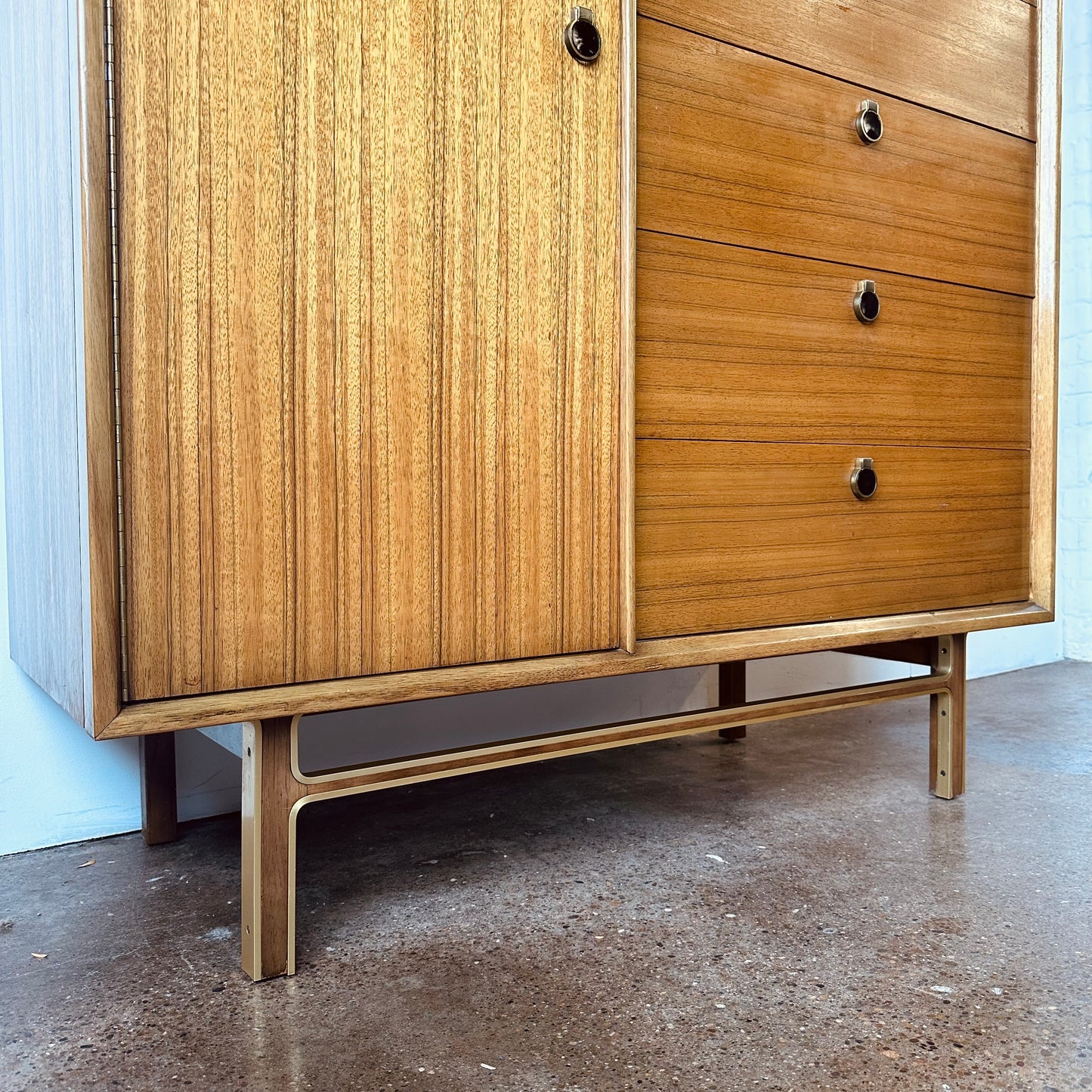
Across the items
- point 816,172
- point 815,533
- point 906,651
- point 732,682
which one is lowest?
point 732,682

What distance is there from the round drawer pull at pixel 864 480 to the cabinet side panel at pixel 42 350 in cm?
90

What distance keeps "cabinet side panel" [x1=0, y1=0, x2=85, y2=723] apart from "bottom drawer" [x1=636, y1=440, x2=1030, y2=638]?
563 millimetres

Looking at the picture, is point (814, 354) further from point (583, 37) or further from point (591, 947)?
point (591, 947)

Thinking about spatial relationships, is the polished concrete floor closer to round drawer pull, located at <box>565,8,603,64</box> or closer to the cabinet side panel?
the cabinet side panel

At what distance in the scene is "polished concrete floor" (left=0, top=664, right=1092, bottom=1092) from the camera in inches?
31.2

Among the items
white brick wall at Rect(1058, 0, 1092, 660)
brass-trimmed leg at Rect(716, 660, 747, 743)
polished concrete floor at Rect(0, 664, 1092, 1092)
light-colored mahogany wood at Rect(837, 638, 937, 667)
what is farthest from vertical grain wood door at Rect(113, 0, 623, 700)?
white brick wall at Rect(1058, 0, 1092, 660)

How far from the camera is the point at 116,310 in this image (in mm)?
771

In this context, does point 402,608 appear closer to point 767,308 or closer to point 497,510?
point 497,510

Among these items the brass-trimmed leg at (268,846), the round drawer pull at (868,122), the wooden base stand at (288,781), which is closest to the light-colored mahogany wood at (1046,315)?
the round drawer pull at (868,122)

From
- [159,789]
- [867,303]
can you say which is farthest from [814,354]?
[159,789]

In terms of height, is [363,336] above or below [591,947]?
above

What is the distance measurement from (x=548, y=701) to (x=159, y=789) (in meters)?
0.69

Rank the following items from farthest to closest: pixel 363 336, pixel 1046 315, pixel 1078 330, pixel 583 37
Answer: pixel 1078 330 < pixel 1046 315 < pixel 583 37 < pixel 363 336

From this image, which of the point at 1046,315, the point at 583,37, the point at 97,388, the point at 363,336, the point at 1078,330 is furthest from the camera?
the point at 1078,330
